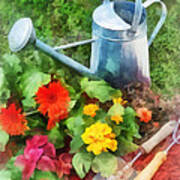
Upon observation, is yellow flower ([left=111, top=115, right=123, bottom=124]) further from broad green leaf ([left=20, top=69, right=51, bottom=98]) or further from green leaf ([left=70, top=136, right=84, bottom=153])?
broad green leaf ([left=20, top=69, right=51, bottom=98])

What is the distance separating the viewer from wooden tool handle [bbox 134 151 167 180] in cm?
101

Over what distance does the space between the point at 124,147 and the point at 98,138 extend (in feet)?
0.41

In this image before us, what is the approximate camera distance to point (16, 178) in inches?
38.7

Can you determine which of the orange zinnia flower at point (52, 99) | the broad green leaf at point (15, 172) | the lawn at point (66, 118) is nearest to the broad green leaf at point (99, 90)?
the lawn at point (66, 118)

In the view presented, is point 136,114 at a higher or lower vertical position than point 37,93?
lower

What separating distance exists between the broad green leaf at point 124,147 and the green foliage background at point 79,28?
1.36 ft

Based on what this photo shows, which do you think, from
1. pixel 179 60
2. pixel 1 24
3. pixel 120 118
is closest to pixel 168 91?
pixel 179 60

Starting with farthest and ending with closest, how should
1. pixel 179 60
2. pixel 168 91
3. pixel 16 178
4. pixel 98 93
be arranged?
pixel 179 60, pixel 168 91, pixel 98 93, pixel 16 178

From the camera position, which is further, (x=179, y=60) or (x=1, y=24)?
(x=1, y=24)

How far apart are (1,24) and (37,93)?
2.68ft

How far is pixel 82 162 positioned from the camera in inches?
39.8

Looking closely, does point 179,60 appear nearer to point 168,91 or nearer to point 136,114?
point 168,91

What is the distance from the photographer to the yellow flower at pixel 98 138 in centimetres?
97

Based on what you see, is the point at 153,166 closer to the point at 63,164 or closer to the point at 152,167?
the point at 152,167
